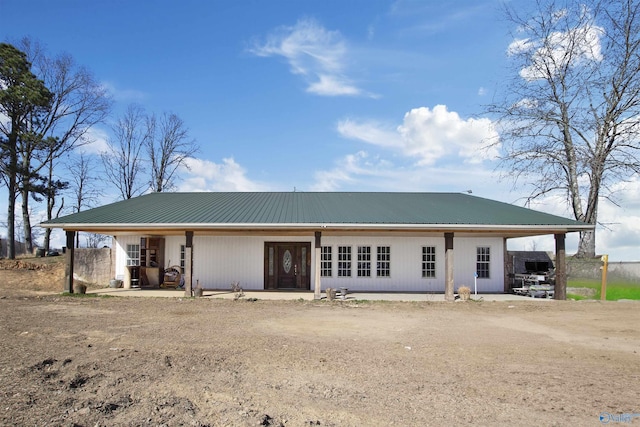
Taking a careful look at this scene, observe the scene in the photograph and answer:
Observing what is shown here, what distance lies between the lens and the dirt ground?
500 cm

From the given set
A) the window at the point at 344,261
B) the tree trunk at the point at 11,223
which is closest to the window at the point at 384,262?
the window at the point at 344,261

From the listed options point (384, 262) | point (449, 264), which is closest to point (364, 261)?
point (384, 262)

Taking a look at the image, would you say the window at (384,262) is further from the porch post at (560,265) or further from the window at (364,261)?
the porch post at (560,265)

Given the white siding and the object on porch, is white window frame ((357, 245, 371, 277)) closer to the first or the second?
the white siding

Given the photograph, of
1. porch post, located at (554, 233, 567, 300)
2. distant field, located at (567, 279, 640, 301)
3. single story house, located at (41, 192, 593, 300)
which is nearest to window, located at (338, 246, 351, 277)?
single story house, located at (41, 192, 593, 300)

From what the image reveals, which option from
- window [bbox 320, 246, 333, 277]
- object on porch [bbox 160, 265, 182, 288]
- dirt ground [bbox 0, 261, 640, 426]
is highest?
window [bbox 320, 246, 333, 277]

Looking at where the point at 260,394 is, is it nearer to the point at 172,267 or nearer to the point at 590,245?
the point at 172,267

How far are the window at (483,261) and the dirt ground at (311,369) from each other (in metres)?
6.44

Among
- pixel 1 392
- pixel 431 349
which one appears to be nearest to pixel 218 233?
pixel 431 349

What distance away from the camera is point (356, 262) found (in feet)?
62.2

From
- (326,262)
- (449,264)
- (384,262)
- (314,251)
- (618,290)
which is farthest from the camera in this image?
(326,262)

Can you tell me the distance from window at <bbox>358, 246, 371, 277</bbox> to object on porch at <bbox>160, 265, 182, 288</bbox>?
7.53 m

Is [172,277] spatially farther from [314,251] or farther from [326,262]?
[326,262]

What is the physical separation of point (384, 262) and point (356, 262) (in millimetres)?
1160
